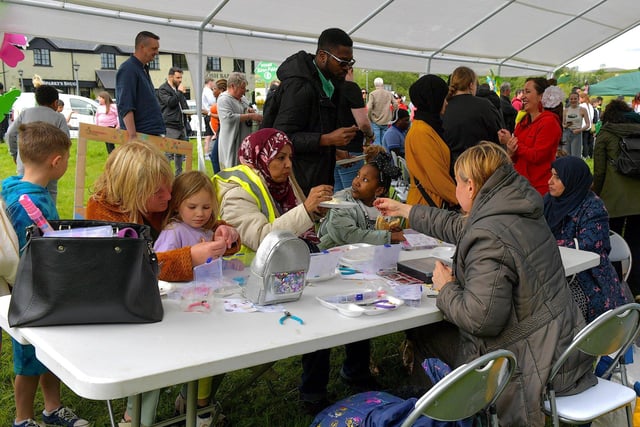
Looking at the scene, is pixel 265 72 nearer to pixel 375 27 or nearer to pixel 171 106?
pixel 171 106

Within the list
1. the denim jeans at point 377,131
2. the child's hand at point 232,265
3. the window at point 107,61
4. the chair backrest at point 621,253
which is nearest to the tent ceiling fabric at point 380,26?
the denim jeans at point 377,131

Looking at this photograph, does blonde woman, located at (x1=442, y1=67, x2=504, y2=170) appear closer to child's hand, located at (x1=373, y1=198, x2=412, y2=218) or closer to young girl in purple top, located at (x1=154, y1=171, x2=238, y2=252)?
child's hand, located at (x1=373, y1=198, x2=412, y2=218)

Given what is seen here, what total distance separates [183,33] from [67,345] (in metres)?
4.54

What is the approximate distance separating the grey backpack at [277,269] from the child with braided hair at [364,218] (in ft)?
3.33

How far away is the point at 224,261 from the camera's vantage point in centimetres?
231

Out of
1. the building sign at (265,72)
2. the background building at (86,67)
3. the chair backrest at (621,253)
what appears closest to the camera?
the chair backrest at (621,253)

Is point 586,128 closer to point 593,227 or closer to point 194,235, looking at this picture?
point 593,227

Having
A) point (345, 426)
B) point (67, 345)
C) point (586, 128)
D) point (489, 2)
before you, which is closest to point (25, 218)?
point (67, 345)

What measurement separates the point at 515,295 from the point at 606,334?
0.36 m

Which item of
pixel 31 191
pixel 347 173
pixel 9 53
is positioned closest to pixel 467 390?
pixel 31 191

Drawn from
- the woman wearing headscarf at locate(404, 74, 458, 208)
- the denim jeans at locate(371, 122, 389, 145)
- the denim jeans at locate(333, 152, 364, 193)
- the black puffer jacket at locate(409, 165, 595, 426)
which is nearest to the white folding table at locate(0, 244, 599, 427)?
the black puffer jacket at locate(409, 165, 595, 426)

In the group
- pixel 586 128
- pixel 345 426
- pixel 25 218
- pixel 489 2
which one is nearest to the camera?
pixel 345 426

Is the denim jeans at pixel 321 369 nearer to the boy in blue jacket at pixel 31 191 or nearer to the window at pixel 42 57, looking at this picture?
the boy in blue jacket at pixel 31 191

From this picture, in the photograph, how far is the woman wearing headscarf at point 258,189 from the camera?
2.43m
